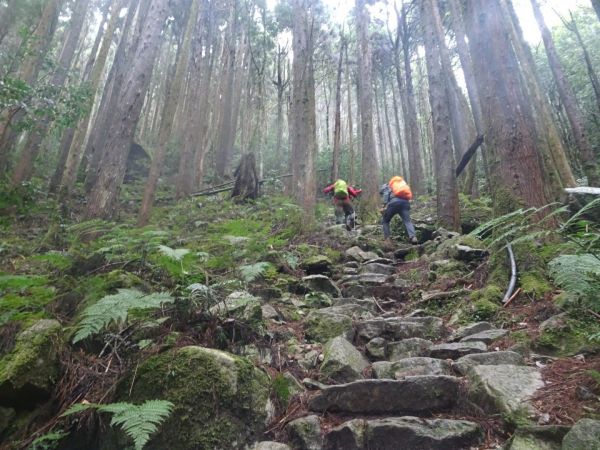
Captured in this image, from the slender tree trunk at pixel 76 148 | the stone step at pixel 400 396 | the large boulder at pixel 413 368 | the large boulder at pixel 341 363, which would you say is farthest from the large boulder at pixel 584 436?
the slender tree trunk at pixel 76 148

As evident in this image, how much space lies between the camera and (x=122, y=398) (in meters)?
2.36

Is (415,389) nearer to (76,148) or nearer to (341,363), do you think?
(341,363)

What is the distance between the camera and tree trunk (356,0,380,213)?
41.2ft

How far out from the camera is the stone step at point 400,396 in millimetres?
2490

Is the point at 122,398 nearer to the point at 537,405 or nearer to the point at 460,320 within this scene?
the point at 537,405

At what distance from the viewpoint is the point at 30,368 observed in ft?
7.57

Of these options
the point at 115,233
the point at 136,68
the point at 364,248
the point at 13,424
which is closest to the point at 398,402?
the point at 13,424

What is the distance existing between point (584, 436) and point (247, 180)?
12.1 meters

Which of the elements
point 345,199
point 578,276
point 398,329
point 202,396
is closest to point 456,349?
point 398,329

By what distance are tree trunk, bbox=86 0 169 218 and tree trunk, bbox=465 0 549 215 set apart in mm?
6321

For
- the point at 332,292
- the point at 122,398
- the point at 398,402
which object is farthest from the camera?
the point at 332,292

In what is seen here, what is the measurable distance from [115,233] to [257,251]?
5.82 feet

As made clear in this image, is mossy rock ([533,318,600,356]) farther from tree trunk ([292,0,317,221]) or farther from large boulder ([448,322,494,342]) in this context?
tree trunk ([292,0,317,221])

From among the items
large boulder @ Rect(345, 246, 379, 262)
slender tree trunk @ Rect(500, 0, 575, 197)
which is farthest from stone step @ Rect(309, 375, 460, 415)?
slender tree trunk @ Rect(500, 0, 575, 197)
